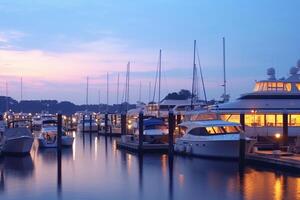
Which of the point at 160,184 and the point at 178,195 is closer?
the point at 178,195

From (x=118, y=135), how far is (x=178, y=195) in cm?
5757

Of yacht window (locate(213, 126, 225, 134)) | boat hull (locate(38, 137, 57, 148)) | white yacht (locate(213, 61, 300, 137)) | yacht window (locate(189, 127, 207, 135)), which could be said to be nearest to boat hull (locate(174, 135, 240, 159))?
yacht window (locate(189, 127, 207, 135))

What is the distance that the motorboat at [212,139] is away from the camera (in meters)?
44.7

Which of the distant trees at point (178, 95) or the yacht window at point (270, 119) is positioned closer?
the yacht window at point (270, 119)

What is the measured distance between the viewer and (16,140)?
5128 centimetres

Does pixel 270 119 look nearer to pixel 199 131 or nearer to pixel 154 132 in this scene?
pixel 154 132

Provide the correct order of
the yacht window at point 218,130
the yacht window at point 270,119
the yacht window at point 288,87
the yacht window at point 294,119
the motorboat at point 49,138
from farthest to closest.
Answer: the motorboat at point 49,138 < the yacht window at point 288,87 < the yacht window at point 270,119 < the yacht window at point 294,119 < the yacht window at point 218,130

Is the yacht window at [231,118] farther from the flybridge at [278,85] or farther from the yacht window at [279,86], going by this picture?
the yacht window at [279,86]

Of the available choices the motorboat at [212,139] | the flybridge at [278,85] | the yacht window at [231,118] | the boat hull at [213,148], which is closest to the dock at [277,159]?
the motorboat at [212,139]

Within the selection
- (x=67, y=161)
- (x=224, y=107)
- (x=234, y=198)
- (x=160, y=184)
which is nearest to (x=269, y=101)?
(x=224, y=107)

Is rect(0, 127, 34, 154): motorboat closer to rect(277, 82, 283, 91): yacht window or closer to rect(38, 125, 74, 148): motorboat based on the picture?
rect(38, 125, 74, 148): motorboat

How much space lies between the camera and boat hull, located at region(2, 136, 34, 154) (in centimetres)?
5112

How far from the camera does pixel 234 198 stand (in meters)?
30.3

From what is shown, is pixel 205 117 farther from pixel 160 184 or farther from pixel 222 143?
pixel 160 184
